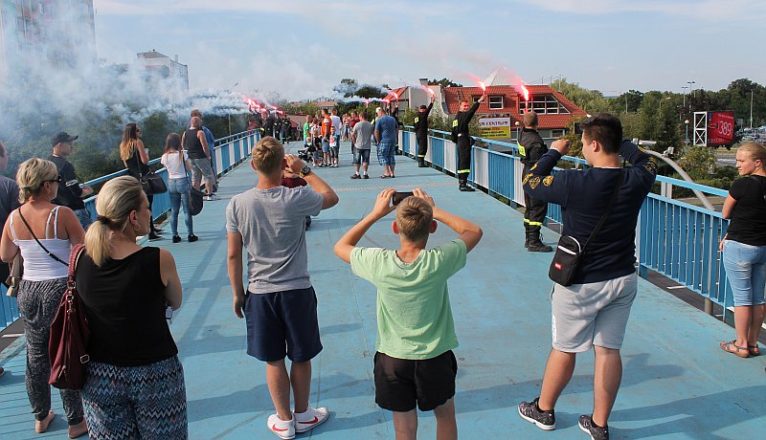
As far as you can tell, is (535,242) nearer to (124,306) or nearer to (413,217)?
(413,217)

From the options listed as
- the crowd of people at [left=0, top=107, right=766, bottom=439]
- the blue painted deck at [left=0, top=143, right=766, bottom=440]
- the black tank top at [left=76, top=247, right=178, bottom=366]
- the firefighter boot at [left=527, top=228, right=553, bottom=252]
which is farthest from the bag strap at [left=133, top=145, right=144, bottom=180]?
the black tank top at [left=76, top=247, right=178, bottom=366]

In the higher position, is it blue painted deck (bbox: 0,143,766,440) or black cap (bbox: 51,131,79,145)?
black cap (bbox: 51,131,79,145)

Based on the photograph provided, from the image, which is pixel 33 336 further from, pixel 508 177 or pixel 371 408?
pixel 508 177

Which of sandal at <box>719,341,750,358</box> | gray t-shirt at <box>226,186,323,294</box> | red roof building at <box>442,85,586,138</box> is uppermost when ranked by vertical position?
red roof building at <box>442,85,586,138</box>

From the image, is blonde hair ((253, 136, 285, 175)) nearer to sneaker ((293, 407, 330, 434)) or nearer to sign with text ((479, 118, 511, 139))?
sneaker ((293, 407, 330, 434))

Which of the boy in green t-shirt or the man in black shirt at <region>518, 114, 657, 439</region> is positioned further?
the man in black shirt at <region>518, 114, 657, 439</region>

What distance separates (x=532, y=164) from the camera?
7.58m

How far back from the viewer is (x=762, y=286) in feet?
15.0

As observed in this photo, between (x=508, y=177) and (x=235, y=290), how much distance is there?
8.56 metres

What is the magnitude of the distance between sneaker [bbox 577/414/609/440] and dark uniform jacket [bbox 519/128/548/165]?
427 cm

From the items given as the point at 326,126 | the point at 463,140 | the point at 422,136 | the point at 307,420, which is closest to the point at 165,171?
the point at 463,140

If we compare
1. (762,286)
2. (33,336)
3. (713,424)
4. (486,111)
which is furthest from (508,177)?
(486,111)

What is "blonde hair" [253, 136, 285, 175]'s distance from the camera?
3.53 meters

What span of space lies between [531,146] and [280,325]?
4.76 meters
